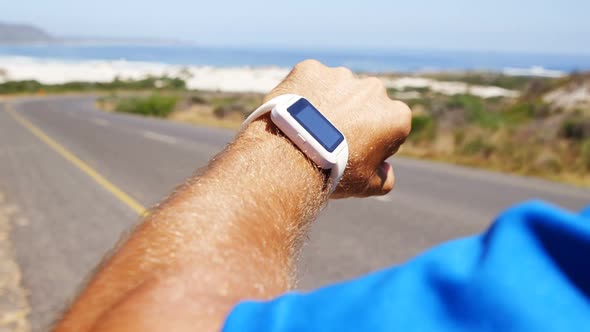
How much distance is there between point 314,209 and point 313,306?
1.76 ft

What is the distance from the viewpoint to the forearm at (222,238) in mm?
870

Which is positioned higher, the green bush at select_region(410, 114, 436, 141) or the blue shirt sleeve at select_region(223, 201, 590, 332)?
the blue shirt sleeve at select_region(223, 201, 590, 332)

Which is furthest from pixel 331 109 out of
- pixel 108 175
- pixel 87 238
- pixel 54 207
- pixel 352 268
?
pixel 108 175

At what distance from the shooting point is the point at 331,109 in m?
1.42

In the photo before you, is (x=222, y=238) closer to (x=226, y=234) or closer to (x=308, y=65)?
(x=226, y=234)

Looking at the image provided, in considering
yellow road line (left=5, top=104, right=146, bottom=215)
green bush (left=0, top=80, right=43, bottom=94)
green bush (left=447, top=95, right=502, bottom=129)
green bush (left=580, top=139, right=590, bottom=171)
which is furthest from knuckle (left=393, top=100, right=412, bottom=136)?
green bush (left=0, top=80, right=43, bottom=94)

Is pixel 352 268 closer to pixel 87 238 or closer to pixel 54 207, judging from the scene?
pixel 87 238

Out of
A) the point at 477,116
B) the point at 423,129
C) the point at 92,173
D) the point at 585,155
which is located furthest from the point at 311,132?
the point at 477,116

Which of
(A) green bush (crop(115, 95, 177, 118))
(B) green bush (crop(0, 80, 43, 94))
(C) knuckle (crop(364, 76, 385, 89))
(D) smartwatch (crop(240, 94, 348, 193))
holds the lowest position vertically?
(B) green bush (crop(0, 80, 43, 94))

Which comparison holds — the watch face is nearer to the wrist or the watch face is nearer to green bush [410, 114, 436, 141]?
the wrist

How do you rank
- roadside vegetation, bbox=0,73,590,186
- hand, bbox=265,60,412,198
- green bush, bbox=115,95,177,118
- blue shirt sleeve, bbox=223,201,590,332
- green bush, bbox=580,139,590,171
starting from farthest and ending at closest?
green bush, bbox=115,95,177,118, roadside vegetation, bbox=0,73,590,186, green bush, bbox=580,139,590,171, hand, bbox=265,60,412,198, blue shirt sleeve, bbox=223,201,590,332

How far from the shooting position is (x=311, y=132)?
1272mm

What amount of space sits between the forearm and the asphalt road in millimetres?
1359

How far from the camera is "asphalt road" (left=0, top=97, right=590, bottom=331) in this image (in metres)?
5.54
